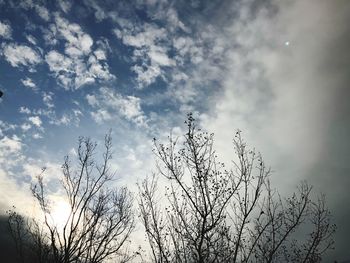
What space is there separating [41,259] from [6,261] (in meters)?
166

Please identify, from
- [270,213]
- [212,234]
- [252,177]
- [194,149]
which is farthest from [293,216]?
[194,149]

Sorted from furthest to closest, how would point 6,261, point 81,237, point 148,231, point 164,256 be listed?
point 6,261
point 81,237
point 148,231
point 164,256

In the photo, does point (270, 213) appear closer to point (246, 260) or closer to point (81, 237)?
point (246, 260)

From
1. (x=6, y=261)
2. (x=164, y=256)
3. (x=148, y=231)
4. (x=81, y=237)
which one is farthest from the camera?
(x=6, y=261)

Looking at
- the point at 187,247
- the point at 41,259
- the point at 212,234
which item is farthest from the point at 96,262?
the point at 212,234

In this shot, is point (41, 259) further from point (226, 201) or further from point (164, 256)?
point (226, 201)

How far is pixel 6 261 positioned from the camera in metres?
152

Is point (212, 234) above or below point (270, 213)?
below

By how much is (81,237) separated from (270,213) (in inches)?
362

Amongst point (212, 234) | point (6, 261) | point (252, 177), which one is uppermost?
point (6, 261)

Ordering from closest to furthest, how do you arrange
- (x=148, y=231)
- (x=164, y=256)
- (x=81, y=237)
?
(x=164, y=256), (x=148, y=231), (x=81, y=237)

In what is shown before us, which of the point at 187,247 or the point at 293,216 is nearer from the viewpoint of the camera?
the point at 187,247

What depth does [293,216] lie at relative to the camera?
45.4 ft

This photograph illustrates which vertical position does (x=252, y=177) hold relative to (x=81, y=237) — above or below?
above
